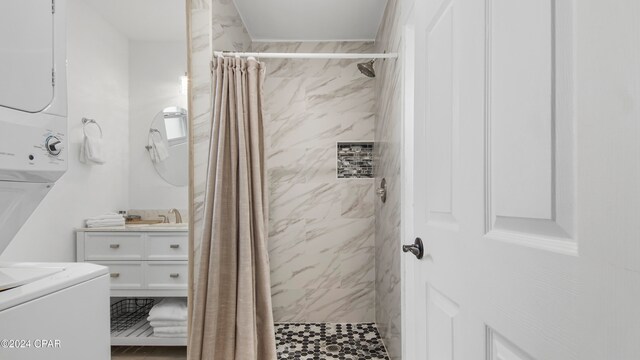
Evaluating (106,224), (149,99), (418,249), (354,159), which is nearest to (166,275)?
(106,224)

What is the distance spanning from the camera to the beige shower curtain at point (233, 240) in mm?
1846

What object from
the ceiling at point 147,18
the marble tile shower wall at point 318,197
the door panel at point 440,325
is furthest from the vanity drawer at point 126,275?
the door panel at point 440,325

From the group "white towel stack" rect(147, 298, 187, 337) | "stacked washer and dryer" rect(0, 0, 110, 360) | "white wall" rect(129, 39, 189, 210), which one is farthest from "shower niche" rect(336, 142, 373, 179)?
"stacked washer and dryer" rect(0, 0, 110, 360)

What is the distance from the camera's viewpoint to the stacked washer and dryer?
0.78 m

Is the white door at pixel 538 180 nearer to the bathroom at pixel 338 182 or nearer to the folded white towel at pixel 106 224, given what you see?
the bathroom at pixel 338 182

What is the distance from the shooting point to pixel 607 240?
0.38 meters

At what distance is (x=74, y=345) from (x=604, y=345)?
1.24 meters

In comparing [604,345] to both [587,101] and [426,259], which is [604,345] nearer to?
[587,101]

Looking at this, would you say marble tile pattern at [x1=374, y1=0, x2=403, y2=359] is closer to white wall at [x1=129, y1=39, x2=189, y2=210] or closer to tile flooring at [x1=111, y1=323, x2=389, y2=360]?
tile flooring at [x1=111, y1=323, x2=389, y2=360]

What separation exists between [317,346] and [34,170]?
2.23 metres

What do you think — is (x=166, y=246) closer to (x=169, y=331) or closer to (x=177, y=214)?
(x=177, y=214)

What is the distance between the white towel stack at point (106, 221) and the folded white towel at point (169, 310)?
0.58 metres

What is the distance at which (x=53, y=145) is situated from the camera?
0.91m

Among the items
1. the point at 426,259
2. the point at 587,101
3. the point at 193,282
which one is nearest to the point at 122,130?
the point at 193,282
